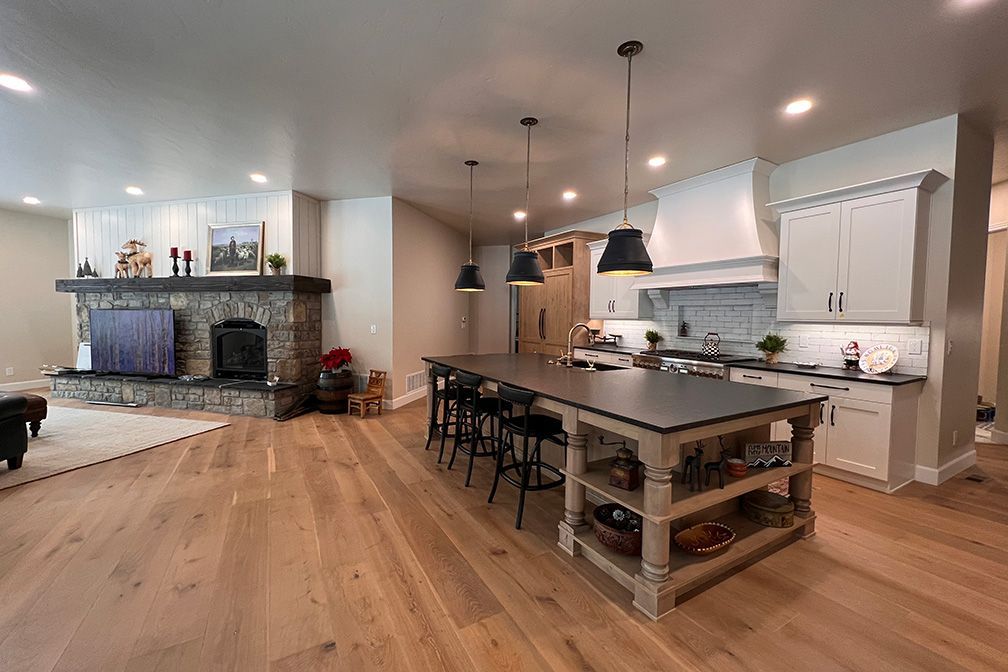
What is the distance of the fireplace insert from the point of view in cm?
566

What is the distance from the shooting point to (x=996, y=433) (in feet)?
14.6

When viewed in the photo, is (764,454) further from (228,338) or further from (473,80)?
(228,338)

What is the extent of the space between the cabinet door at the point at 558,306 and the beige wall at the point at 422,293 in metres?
1.90

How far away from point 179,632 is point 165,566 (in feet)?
2.08

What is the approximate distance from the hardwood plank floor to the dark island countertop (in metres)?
0.89

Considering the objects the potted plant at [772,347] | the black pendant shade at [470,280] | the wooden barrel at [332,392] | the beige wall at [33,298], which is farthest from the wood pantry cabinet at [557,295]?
the beige wall at [33,298]

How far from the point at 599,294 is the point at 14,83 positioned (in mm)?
5762

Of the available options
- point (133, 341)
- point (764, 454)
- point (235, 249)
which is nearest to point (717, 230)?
point (764, 454)

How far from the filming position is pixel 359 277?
5.79 metres

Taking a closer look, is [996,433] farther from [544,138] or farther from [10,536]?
[10,536]

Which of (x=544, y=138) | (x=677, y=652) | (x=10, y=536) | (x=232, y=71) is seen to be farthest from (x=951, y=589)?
(x=10, y=536)

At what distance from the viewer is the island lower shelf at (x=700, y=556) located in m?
1.97

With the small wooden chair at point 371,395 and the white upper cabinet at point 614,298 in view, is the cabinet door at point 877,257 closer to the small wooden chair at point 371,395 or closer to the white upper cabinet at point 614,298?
the white upper cabinet at point 614,298

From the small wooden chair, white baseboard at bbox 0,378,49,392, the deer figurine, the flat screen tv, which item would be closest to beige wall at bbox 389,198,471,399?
the small wooden chair
